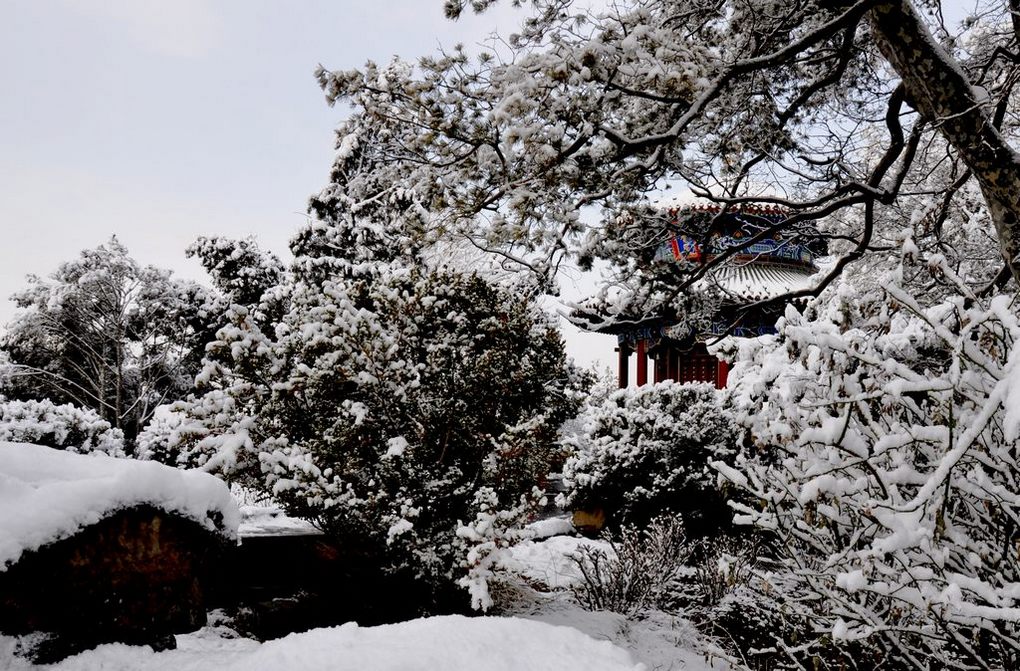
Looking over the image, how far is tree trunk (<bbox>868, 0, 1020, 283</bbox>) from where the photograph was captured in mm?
3773

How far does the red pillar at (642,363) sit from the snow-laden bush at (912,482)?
12634 mm

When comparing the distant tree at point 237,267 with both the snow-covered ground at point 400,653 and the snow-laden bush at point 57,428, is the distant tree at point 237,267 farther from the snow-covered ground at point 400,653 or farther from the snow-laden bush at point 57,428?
the snow-covered ground at point 400,653

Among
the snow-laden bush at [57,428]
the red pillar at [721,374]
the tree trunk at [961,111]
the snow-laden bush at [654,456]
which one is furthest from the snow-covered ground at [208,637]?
the red pillar at [721,374]

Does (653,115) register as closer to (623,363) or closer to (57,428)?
(57,428)

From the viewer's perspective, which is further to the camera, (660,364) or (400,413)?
(660,364)

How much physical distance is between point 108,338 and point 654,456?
1678 cm

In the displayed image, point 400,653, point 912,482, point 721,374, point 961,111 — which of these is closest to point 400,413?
point 400,653

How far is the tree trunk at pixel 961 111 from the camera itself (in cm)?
377

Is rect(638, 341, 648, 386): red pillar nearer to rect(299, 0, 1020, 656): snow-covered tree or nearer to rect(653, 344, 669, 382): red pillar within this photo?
rect(653, 344, 669, 382): red pillar

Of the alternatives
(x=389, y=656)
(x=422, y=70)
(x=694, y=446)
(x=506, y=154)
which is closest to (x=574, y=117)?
(x=506, y=154)

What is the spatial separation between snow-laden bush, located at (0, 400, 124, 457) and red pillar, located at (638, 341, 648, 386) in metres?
10.9

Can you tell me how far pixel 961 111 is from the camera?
3.75 m

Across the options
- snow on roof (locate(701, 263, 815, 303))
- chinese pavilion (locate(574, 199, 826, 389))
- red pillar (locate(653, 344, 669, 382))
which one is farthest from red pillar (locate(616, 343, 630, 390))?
snow on roof (locate(701, 263, 815, 303))

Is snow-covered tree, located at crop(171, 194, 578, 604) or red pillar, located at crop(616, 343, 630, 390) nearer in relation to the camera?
snow-covered tree, located at crop(171, 194, 578, 604)
